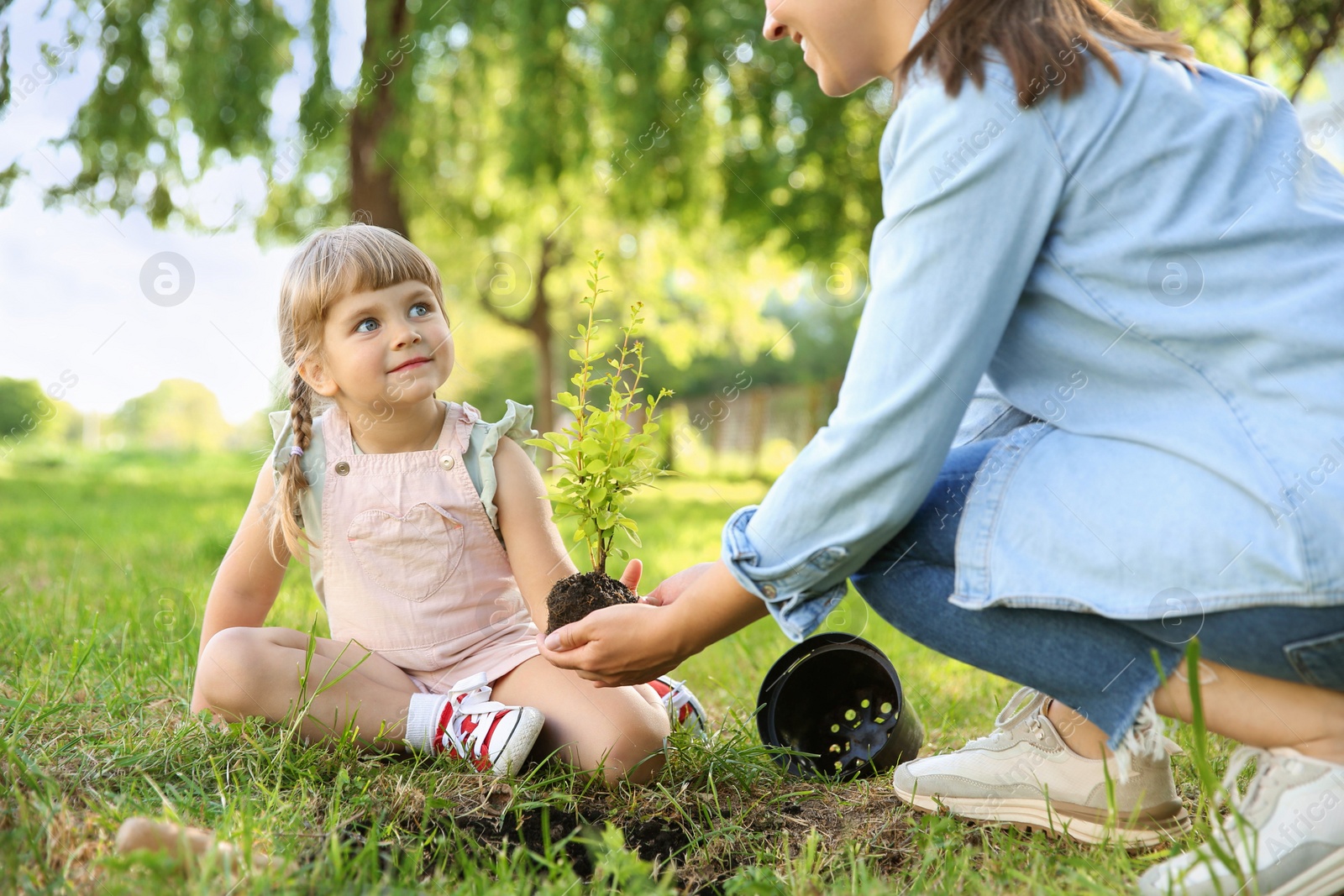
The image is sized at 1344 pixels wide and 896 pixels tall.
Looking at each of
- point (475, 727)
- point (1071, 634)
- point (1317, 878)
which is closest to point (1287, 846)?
point (1317, 878)

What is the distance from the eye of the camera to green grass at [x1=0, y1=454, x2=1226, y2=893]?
140cm

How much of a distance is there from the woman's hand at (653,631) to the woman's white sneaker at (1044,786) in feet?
1.63

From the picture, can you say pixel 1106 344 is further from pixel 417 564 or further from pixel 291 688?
pixel 291 688

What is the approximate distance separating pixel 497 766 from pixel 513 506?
0.54 metres

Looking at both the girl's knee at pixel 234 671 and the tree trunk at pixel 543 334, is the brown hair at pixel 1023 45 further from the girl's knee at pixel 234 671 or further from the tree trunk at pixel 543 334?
the tree trunk at pixel 543 334

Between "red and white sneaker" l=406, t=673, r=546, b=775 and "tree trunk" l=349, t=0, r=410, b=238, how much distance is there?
22.1 ft

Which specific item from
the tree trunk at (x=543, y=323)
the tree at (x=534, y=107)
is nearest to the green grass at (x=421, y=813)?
the tree at (x=534, y=107)

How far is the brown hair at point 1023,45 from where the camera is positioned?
1.33 metres

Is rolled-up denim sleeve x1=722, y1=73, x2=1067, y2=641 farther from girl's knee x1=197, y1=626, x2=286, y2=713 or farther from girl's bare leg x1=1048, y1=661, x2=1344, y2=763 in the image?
girl's knee x1=197, y1=626, x2=286, y2=713

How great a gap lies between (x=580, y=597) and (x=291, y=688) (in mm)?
596

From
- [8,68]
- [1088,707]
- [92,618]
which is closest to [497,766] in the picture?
[1088,707]

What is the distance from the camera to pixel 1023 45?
1346 mm

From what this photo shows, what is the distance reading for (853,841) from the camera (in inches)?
65.6

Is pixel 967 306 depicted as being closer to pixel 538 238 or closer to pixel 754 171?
pixel 754 171
